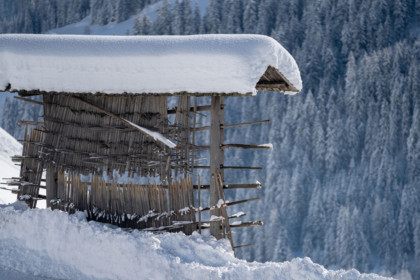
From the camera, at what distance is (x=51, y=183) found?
11.8 meters

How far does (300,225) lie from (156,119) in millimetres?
77126

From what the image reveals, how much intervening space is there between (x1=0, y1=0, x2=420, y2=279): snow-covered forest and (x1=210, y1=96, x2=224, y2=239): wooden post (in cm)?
6659

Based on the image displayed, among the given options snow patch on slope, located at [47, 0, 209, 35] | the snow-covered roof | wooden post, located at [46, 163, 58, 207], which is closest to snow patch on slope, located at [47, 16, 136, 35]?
snow patch on slope, located at [47, 0, 209, 35]

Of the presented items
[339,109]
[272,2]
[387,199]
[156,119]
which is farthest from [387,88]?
[156,119]

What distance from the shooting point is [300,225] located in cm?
8656

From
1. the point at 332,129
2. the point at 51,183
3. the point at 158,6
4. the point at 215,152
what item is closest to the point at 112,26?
the point at 158,6

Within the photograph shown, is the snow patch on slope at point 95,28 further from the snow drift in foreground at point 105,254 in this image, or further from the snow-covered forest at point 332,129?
the snow drift in foreground at point 105,254

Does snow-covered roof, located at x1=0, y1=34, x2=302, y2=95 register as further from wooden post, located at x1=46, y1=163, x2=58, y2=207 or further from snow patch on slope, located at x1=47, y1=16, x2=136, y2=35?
snow patch on slope, located at x1=47, y1=16, x2=136, y2=35

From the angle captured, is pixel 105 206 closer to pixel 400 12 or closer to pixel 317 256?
pixel 317 256

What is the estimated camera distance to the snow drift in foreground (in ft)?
30.6

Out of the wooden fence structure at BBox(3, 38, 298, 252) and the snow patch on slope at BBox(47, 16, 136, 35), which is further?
the snow patch on slope at BBox(47, 16, 136, 35)

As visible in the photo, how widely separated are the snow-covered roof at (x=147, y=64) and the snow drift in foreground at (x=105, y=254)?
6.92 ft

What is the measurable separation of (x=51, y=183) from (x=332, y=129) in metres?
85.4

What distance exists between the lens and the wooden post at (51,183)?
11.8 metres
